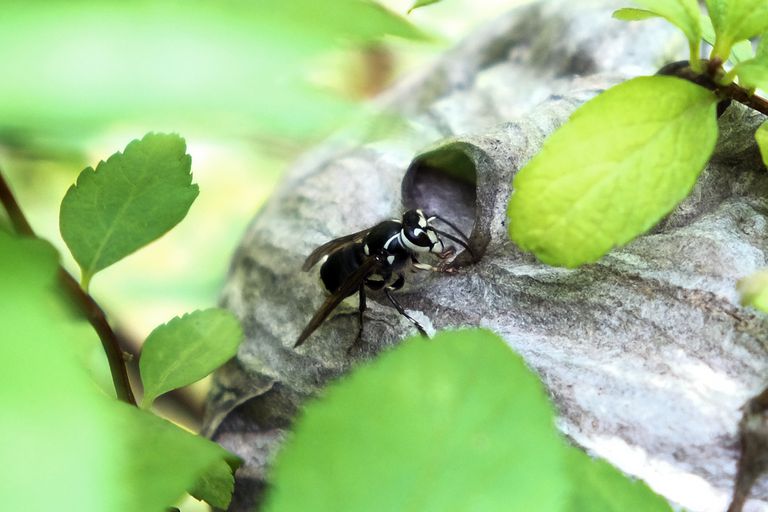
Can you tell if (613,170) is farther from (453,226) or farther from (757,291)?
(453,226)

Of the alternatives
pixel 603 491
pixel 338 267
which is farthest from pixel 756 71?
pixel 338 267

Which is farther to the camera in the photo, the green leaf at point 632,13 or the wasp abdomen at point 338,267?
the wasp abdomen at point 338,267

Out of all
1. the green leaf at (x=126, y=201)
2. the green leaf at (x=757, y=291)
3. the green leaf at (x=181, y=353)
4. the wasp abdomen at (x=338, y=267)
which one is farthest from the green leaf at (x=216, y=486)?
the green leaf at (x=757, y=291)

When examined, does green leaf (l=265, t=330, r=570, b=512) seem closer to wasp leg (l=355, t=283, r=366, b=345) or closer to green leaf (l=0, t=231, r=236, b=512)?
green leaf (l=0, t=231, r=236, b=512)

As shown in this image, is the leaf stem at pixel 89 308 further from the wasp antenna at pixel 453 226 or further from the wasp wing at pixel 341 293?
the wasp antenna at pixel 453 226

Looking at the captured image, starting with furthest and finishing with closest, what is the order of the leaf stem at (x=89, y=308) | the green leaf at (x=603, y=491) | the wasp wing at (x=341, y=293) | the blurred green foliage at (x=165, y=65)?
the wasp wing at (x=341, y=293), the leaf stem at (x=89, y=308), the green leaf at (x=603, y=491), the blurred green foliage at (x=165, y=65)

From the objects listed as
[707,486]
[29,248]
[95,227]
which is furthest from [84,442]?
[707,486]

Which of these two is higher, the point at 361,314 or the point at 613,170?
the point at 613,170

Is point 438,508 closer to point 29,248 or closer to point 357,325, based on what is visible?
point 29,248
